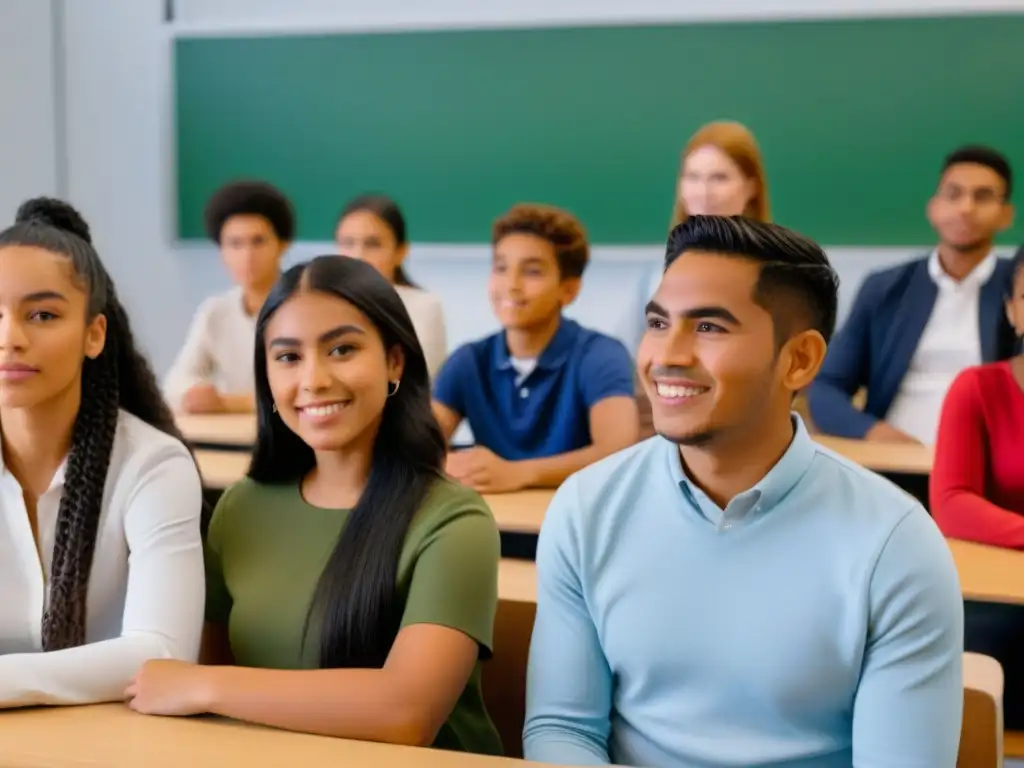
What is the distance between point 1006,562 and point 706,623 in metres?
1.06

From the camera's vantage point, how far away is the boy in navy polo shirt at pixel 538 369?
3.06 m

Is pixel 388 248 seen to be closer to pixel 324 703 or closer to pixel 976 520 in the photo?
pixel 976 520

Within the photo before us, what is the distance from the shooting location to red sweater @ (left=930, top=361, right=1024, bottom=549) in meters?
2.42

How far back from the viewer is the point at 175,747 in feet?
4.22

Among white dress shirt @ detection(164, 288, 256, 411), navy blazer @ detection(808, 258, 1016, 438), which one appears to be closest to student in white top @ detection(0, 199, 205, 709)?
navy blazer @ detection(808, 258, 1016, 438)

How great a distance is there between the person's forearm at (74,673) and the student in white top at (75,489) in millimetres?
50

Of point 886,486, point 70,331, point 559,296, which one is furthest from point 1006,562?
point 70,331

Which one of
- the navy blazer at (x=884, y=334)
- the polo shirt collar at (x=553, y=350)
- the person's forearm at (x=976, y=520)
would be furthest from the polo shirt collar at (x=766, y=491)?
the navy blazer at (x=884, y=334)

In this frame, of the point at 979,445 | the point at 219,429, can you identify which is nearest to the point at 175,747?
the point at 979,445

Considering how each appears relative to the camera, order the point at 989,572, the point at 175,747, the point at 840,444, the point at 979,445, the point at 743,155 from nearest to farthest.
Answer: the point at 175,747 → the point at 989,572 → the point at 979,445 → the point at 840,444 → the point at 743,155

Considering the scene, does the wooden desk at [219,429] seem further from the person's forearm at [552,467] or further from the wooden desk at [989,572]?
the wooden desk at [989,572]

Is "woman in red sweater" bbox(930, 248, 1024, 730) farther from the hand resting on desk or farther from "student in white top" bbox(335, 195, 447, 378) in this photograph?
"student in white top" bbox(335, 195, 447, 378)

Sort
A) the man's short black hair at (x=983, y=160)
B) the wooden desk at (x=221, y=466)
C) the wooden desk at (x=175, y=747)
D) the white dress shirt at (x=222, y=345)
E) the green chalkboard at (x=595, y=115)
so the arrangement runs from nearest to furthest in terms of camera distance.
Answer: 1. the wooden desk at (x=175, y=747)
2. the wooden desk at (x=221, y=466)
3. the man's short black hair at (x=983, y=160)
4. the white dress shirt at (x=222, y=345)
5. the green chalkboard at (x=595, y=115)

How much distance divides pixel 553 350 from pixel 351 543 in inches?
60.5
